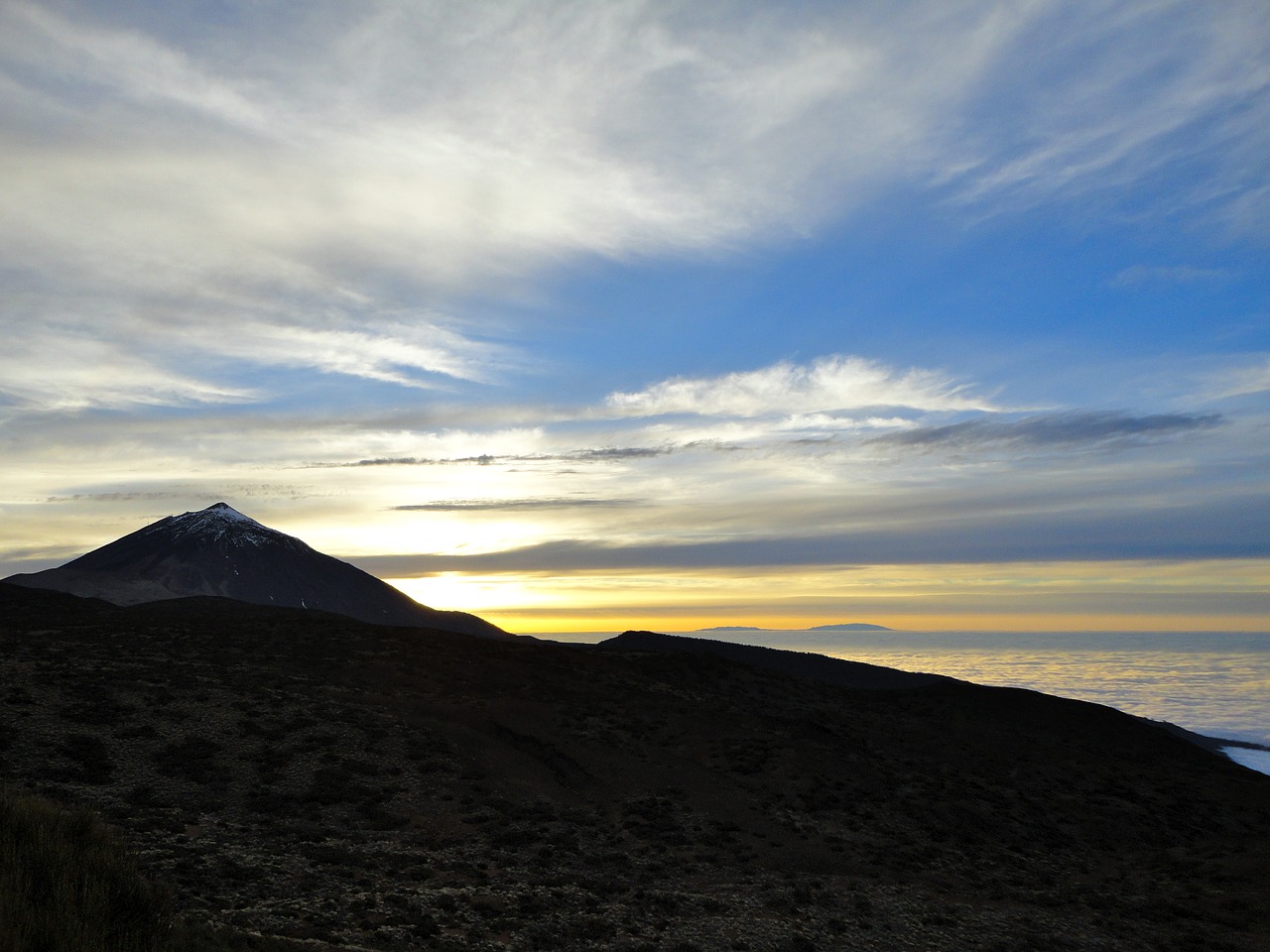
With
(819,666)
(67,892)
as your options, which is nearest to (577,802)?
(67,892)

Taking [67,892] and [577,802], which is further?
[577,802]

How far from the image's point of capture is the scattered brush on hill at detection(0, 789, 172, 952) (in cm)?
1094

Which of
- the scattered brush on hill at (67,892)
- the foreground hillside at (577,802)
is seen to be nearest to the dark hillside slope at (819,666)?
the foreground hillside at (577,802)

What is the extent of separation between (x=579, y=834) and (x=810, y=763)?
18263 millimetres

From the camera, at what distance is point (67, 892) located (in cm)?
1199

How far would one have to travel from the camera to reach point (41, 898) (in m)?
12.0

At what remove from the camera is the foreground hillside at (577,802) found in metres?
22.0

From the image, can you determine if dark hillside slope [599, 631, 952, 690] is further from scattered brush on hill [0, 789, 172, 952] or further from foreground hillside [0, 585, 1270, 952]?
scattered brush on hill [0, 789, 172, 952]

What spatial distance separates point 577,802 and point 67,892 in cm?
2498

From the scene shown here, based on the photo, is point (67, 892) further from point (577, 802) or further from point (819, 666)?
point (819, 666)

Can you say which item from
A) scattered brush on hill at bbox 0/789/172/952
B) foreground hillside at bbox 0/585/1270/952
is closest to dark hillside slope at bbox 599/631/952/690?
foreground hillside at bbox 0/585/1270/952

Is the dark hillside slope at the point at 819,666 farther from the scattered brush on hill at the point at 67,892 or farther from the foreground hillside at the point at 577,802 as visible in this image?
the scattered brush on hill at the point at 67,892

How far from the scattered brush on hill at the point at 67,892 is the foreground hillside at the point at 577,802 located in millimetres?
3524

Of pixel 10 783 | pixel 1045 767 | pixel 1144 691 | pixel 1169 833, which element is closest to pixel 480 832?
pixel 10 783
